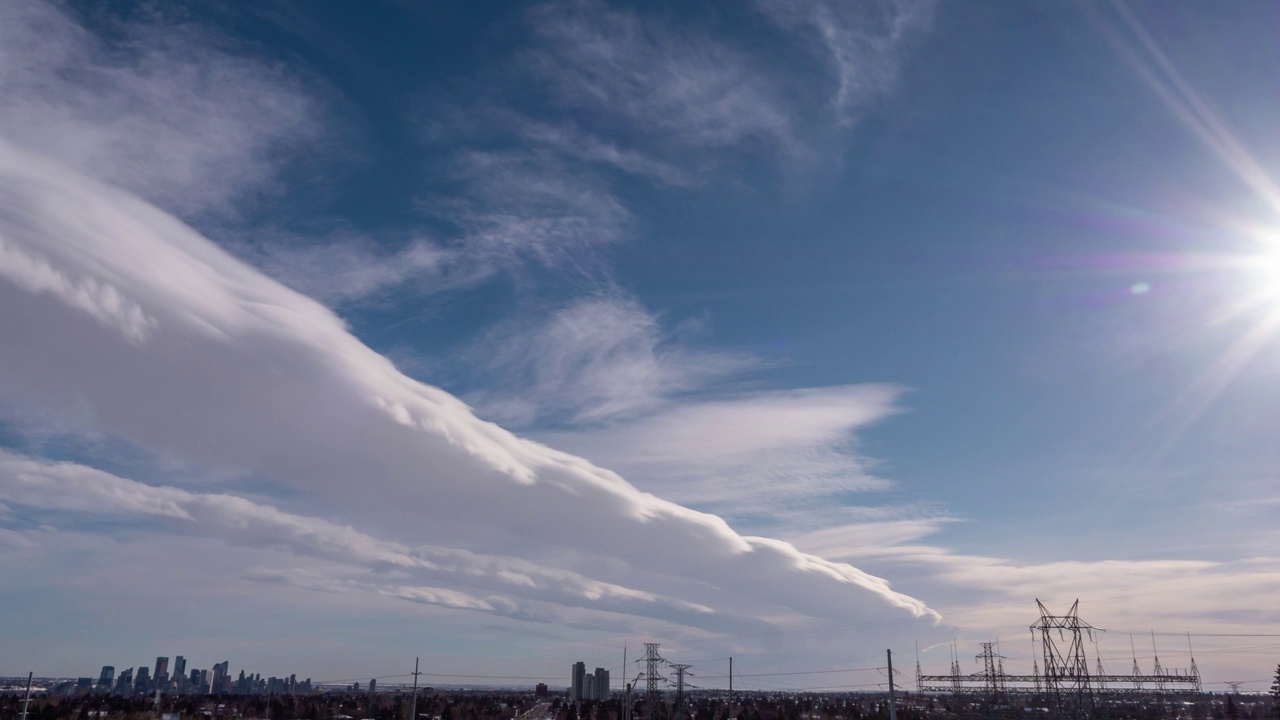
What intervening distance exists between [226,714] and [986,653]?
155717mm

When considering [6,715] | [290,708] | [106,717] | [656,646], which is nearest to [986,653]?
[656,646]

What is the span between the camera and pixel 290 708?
559 ft

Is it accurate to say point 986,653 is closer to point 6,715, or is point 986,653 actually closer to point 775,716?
point 775,716

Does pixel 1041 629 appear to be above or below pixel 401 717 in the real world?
above

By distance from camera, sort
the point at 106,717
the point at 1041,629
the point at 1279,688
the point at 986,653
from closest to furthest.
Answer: the point at 106,717
the point at 1041,629
the point at 1279,688
the point at 986,653

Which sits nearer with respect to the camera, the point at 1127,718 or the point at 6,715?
the point at 6,715

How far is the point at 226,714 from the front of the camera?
14588cm

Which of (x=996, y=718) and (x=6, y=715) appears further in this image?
(x=996, y=718)

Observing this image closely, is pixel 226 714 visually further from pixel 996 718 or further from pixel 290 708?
pixel 996 718

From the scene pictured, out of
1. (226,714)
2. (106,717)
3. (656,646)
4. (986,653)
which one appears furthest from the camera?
(986,653)

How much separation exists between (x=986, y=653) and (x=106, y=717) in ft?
553

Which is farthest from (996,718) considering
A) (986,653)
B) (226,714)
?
(226,714)

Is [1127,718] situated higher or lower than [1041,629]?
lower

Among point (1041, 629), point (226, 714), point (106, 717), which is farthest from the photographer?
point (226, 714)
